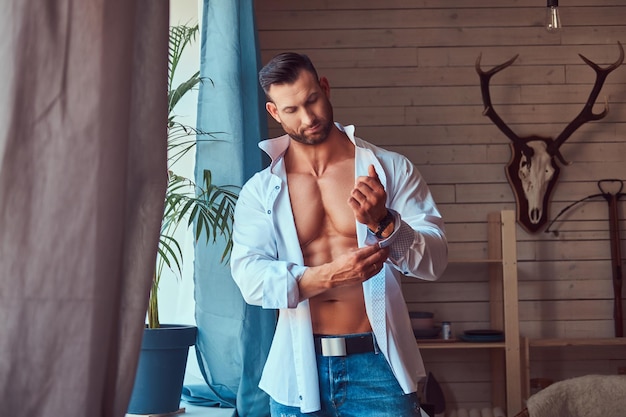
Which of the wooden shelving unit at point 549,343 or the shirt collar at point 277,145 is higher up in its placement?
the shirt collar at point 277,145

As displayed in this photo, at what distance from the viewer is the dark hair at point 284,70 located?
6.89 feet

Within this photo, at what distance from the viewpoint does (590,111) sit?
4.18 m

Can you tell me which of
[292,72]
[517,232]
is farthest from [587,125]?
[292,72]

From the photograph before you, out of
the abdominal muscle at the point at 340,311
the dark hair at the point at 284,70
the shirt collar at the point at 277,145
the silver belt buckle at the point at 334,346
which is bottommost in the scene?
the silver belt buckle at the point at 334,346

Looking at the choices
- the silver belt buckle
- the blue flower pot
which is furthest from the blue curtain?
the silver belt buckle

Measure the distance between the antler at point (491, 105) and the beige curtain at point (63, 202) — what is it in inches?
143

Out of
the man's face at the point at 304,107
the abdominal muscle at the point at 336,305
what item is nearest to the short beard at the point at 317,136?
the man's face at the point at 304,107

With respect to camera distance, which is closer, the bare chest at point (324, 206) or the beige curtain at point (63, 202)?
the beige curtain at point (63, 202)

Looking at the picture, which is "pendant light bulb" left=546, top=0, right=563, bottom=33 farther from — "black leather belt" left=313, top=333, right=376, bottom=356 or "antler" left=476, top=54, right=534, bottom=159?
"black leather belt" left=313, top=333, right=376, bottom=356

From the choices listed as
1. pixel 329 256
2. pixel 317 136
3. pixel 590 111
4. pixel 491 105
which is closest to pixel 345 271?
pixel 329 256

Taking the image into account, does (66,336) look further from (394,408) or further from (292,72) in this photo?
(292,72)

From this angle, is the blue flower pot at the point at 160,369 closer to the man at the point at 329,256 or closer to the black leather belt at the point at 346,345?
the man at the point at 329,256

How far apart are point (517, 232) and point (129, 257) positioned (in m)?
3.80

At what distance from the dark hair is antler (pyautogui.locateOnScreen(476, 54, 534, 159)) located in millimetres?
2235
